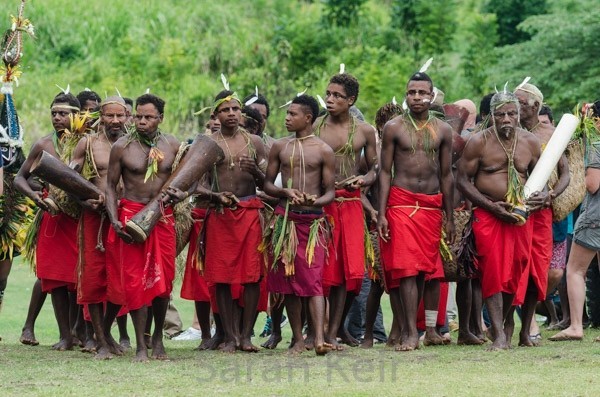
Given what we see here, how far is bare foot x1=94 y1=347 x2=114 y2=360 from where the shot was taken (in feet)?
31.7

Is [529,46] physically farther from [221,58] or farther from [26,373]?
[26,373]

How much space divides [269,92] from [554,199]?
16482 mm

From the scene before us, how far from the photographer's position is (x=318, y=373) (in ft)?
28.1

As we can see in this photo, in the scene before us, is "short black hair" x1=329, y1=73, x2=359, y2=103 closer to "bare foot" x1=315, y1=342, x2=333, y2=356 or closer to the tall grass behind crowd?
"bare foot" x1=315, y1=342, x2=333, y2=356

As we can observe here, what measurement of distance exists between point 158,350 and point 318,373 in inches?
63.4

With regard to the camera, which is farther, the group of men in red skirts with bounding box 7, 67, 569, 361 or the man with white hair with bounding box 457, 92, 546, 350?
the man with white hair with bounding box 457, 92, 546, 350

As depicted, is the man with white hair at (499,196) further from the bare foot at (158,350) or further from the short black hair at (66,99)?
the short black hair at (66,99)

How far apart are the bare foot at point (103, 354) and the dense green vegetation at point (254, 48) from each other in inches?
602

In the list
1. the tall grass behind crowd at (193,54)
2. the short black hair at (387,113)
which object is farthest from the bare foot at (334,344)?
the tall grass behind crowd at (193,54)

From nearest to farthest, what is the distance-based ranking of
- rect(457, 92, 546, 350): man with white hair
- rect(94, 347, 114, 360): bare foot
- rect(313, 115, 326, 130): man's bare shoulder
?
rect(94, 347, 114, 360): bare foot
rect(457, 92, 546, 350): man with white hair
rect(313, 115, 326, 130): man's bare shoulder

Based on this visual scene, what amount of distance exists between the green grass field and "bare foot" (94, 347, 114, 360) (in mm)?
85

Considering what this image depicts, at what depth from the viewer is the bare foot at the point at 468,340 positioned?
10633mm

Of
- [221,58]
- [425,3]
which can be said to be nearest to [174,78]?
[221,58]

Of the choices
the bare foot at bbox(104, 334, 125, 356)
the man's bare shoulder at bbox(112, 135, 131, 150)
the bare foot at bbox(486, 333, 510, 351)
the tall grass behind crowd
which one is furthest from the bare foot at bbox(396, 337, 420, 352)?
the tall grass behind crowd
